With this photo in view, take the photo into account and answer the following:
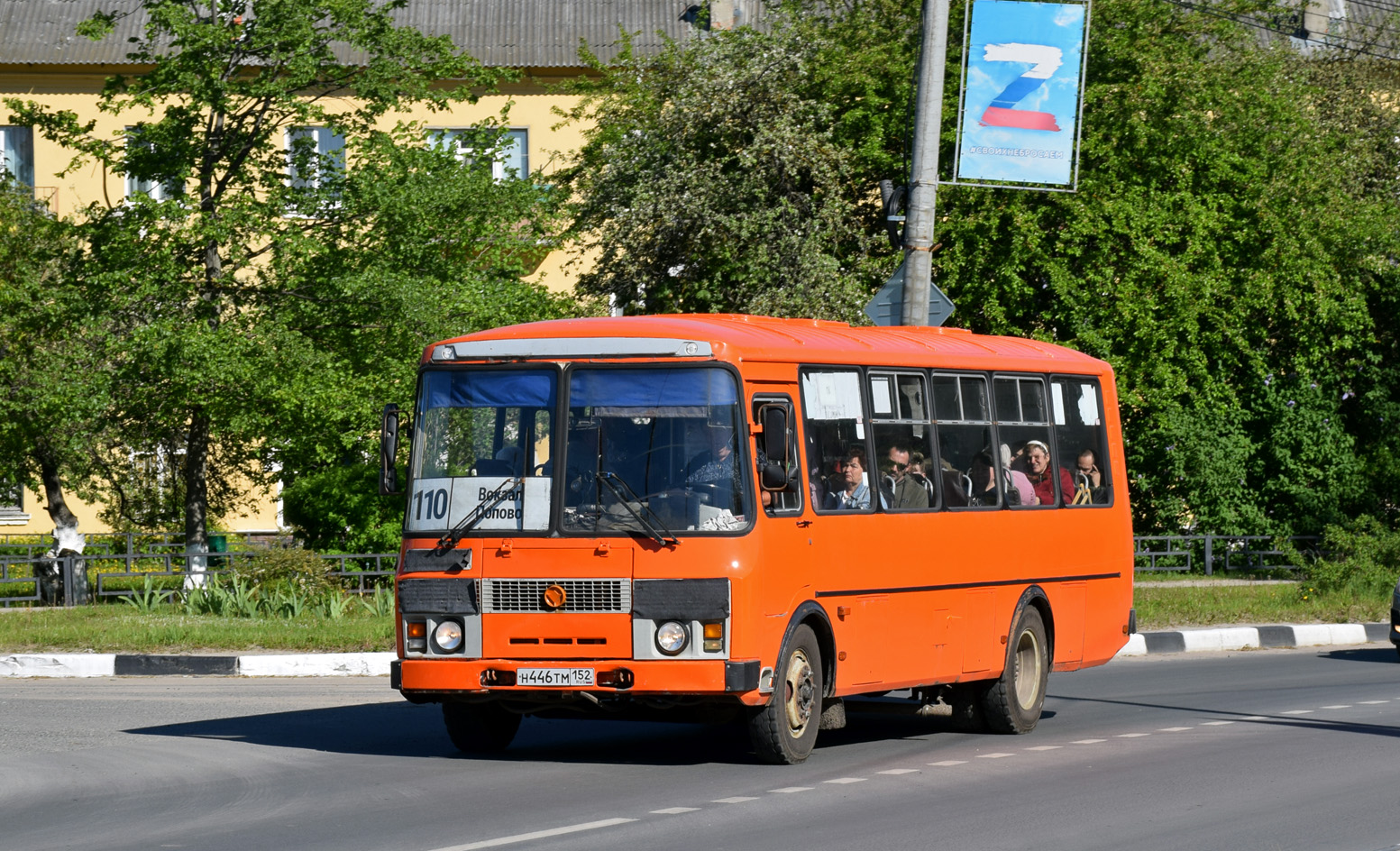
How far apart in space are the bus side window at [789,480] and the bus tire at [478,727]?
209 centimetres

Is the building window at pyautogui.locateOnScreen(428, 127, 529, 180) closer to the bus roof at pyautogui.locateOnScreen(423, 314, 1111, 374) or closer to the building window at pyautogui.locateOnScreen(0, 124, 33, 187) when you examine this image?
the bus roof at pyautogui.locateOnScreen(423, 314, 1111, 374)

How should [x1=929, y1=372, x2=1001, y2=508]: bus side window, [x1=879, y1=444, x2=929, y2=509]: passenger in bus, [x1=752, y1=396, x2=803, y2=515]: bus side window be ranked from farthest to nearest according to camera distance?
[x1=929, y1=372, x2=1001, y2=508]: bus side window < [x1=879, y1=444, x2=929, y2=509]: passenger in bus < [x1=752, y1=396, x2=803, y2=515]: bus side window

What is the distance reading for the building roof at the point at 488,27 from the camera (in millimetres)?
38938

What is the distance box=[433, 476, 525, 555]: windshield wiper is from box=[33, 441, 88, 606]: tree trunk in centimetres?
1492

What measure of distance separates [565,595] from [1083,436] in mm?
5383

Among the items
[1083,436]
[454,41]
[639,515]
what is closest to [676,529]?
[639,515]

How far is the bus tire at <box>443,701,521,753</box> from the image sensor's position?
1104 cm

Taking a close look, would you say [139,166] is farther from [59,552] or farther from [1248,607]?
[1248,607]

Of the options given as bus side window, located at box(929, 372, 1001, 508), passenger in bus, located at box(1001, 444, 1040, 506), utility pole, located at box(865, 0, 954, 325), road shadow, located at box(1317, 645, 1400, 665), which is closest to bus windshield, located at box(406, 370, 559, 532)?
bus side window, located at box(929, 372, 1001, 508)

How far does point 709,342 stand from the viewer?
10305mm

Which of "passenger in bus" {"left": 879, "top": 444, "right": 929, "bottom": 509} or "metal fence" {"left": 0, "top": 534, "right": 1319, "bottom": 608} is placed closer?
"passenger in bus" {"left": 879, "top": 444, "right": 929, "bottom": 509}

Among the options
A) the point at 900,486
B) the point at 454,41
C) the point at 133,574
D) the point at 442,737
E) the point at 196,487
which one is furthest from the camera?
the point at 454,41

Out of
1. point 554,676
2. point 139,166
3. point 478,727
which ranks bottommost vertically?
point 478,727

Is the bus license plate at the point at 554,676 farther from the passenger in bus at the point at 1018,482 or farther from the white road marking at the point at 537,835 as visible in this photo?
the passenger in bus at the point at 1018,482
